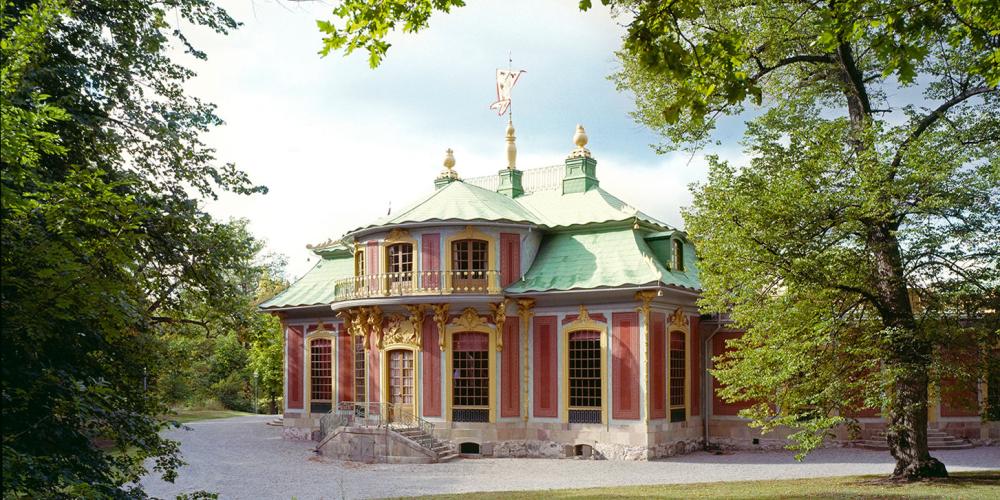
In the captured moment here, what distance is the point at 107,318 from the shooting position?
7785mm


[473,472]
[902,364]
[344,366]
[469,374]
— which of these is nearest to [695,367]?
→ [469,374]

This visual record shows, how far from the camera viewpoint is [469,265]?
23703mm

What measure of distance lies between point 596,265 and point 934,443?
10510 millimetres

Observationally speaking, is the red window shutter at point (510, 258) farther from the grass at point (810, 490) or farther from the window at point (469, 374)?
the grass at point (810, 490)

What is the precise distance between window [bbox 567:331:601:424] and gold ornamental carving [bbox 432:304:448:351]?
→ 347cm

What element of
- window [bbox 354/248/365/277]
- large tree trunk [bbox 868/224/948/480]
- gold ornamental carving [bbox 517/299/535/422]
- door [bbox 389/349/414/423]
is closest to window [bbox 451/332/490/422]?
gold ornamental carving [bbox 517/299/535/422]

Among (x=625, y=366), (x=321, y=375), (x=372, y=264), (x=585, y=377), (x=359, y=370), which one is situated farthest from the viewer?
(x=321, y=375)

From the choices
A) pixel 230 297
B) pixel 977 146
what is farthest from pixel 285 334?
pixel 977 146

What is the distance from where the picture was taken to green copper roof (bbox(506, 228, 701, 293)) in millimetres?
22750

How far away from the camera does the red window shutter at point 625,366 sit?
22.5 metres

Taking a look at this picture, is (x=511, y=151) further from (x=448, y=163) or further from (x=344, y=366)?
(x=344, y=366)

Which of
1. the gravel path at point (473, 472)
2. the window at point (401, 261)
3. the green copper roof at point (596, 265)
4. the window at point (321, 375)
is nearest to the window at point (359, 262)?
the window at point (401, 261)

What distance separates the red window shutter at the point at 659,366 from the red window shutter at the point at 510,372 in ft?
12.2

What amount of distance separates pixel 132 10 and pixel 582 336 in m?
14.5
